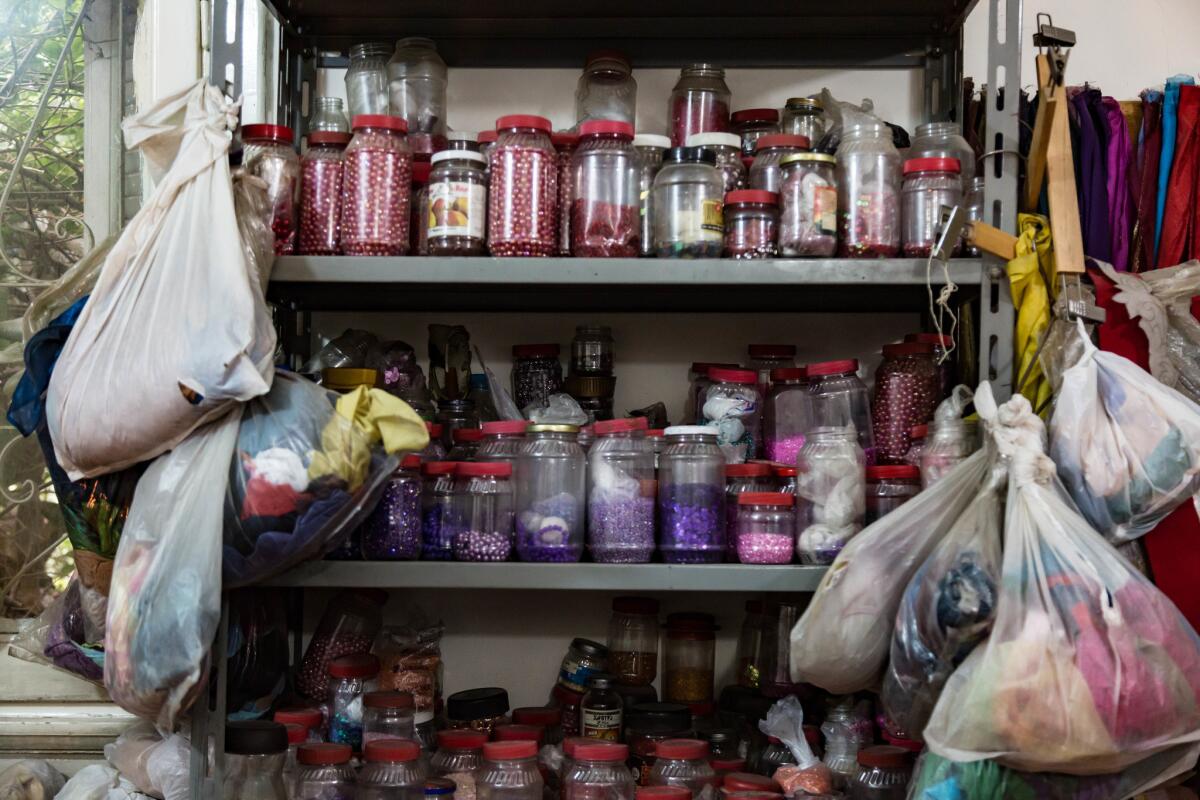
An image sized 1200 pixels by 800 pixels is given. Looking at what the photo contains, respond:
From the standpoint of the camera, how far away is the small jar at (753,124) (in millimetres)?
2166

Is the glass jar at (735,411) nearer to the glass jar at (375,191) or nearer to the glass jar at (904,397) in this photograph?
the glass jar at (904,397)

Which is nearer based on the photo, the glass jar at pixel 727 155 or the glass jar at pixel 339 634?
the glass jar at pixel 727 155

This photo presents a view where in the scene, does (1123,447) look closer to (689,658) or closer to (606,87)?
(689,658)

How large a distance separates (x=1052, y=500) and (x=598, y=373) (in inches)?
34.6

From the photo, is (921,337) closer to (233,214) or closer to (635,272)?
(635,272)

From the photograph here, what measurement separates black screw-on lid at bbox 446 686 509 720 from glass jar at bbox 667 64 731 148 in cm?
106

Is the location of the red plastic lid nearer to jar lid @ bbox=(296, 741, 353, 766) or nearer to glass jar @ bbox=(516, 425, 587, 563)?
glass jar @ bbox=(516, 425, 587, 563)

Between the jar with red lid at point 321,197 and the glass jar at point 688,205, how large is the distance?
52 centimetres

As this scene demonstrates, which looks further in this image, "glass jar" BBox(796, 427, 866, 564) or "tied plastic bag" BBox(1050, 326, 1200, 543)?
"glass jar" BBox(796, 427, 866, 564)

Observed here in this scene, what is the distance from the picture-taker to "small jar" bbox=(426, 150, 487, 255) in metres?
1.85

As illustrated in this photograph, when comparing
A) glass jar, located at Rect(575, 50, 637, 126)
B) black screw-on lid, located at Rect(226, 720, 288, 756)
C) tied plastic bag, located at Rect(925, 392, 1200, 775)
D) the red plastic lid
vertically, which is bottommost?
black screw-on lid, located at Rect(226, 720, 288, 756)

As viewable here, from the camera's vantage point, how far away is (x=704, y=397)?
215 cm

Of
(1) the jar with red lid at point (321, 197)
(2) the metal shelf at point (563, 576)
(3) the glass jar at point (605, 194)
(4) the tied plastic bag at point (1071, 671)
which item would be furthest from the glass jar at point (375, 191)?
(4) the tied plastic bag at point (1071, 671)

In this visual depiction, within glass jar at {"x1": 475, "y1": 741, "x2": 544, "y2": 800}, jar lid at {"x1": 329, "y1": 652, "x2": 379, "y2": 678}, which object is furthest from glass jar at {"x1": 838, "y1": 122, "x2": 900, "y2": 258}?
jar lid at {"x1": 329, "y1": 652, "x2": 379, "y2": 678}
